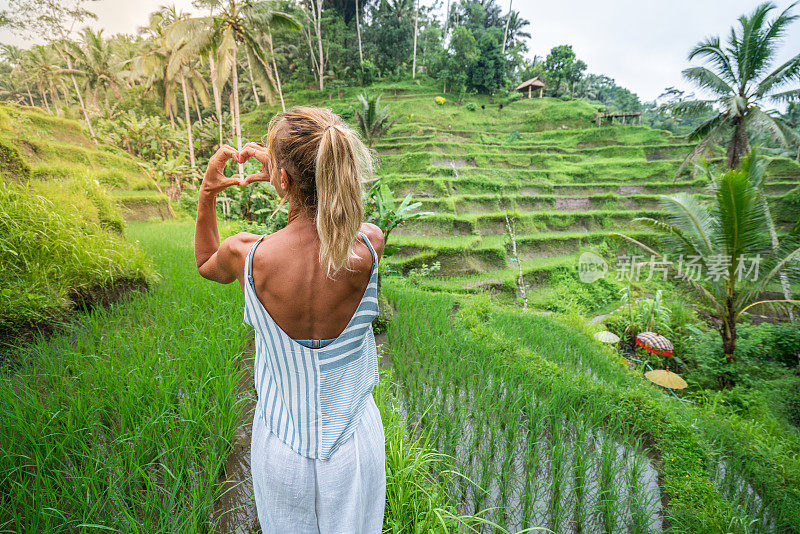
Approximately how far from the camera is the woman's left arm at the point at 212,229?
2.71ft

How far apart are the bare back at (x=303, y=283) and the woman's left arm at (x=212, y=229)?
0.11 metres

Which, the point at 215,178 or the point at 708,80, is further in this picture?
the point at 708,80

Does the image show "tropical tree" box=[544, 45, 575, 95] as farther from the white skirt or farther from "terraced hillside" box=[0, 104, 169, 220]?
the white skirt

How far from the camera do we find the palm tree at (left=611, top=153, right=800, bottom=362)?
4.04 m

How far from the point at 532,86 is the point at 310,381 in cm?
2674

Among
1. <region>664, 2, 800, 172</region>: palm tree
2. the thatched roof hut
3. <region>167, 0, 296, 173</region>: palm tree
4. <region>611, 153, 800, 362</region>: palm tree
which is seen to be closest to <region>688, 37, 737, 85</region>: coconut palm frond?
<region>664, 2, 800, 172</region>: palm tree

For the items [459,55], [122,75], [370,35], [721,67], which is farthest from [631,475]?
[370,35]

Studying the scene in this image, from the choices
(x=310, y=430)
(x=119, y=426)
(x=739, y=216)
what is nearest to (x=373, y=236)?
(x=310, y=430)

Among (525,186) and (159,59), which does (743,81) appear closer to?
(525,186)

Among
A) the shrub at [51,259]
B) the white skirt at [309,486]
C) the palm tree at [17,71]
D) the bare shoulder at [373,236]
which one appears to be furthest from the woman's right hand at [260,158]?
the palm tree at [17,71]

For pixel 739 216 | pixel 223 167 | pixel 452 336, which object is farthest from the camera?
pixel 739 216

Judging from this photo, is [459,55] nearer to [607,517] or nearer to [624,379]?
[624,379]

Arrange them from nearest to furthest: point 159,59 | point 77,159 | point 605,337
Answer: point 605,337
point 77,159
point 159,59

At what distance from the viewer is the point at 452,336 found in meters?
3.33
